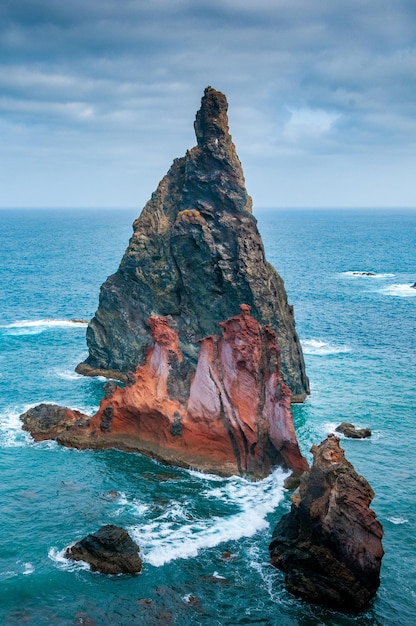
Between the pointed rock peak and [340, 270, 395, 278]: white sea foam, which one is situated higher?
the pointed rock peak

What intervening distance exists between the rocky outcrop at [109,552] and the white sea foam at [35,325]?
63118 millimetres

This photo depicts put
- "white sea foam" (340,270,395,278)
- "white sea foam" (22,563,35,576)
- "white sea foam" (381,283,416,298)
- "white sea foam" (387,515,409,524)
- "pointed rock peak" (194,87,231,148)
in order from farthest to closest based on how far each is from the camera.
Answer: "white sea foam" (340,270,395,278) → "white sea foam" (381,283,416,298) → "pointed rock peak" (194,87,231,148) → "white sea foam" (387,515,409,524) → "white sea foam" (22,563,35,576)

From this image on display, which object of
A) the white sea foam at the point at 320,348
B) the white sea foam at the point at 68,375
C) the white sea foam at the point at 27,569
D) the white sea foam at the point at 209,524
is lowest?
the white sea foam at the point at 27,569

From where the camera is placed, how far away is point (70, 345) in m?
98.4

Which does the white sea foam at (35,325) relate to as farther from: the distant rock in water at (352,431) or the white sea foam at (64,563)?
the white sea foam at (64,563)

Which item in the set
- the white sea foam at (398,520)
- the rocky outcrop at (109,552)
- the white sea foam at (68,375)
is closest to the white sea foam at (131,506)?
the rocky outcrop at (109,552)

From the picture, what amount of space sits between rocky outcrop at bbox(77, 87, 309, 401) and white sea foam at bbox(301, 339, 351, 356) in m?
15.2

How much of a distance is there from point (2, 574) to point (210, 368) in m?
24.4

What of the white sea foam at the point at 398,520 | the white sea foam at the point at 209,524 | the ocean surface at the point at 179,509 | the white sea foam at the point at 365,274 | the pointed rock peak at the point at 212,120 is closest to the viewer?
the ocean surface at the point at 179,509

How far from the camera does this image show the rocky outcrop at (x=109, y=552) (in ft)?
142

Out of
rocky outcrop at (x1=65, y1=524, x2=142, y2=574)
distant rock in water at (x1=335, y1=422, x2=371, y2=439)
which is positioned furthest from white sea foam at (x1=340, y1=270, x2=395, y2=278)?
rocky outcrop at (x1=65, y1=524, x2=142, y2=574)

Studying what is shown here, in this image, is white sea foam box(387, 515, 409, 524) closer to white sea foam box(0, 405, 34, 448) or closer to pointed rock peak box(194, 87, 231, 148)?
white sea foam box(0, 405, 34, 448)

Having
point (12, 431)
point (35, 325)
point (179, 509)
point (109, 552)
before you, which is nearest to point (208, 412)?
point (179, 509)

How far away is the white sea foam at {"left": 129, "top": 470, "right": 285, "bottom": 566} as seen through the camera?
4591 centimetres
